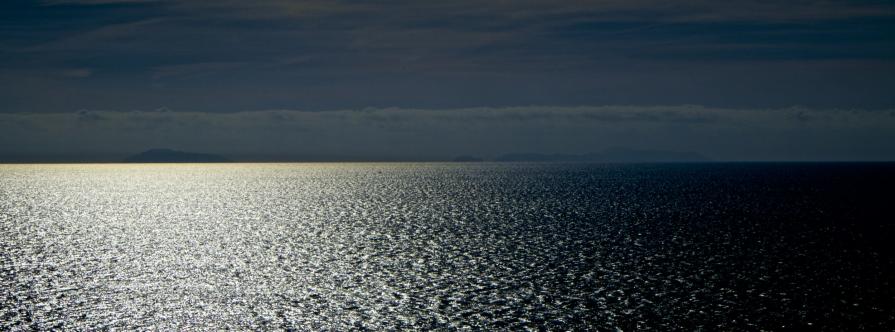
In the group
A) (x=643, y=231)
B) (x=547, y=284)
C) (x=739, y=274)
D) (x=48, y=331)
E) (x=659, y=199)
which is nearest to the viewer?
(x=48, y=331)

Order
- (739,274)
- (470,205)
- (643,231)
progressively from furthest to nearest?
(470,205) < (643,231) < (739,274)

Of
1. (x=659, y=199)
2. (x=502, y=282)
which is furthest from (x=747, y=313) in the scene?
(x=659, y=199)

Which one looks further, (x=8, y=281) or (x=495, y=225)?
(x=495, y=225)

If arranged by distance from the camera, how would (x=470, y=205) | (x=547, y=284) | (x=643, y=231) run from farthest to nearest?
(x=470, y=205) < (x=643, y=231) < (x=547, y=284)

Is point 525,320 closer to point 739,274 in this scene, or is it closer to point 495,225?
point 739,274

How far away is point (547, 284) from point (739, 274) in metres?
18.1

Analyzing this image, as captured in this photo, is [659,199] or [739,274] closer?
[739,274]

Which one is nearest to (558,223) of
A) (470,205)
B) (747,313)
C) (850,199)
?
(470,205)

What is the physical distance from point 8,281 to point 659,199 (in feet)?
452

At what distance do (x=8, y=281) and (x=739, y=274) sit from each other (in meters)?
62.8

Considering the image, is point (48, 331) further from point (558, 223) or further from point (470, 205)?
point (470, 205)

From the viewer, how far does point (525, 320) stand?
49.2 m

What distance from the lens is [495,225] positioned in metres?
112

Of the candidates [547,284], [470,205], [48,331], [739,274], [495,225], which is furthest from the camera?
[470,205]
